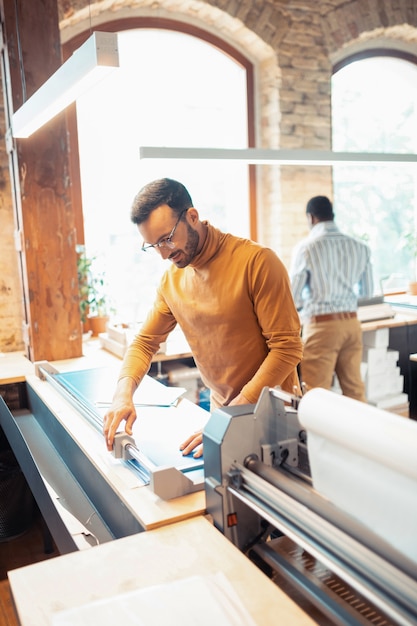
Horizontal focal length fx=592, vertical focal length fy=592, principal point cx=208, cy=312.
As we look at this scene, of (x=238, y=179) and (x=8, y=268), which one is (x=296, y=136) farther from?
(x=8, y=268)

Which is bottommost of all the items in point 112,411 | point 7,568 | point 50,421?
point 7,568

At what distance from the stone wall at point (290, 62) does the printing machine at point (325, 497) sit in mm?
3856

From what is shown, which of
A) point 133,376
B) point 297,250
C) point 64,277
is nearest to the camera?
point 133,376

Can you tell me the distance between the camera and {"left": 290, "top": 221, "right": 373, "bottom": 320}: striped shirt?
3.95 meters

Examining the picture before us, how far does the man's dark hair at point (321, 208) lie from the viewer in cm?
396

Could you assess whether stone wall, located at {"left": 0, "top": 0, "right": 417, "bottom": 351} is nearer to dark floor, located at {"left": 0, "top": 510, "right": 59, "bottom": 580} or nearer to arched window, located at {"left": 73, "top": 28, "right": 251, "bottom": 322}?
arched window, located at {"left": 73, "top": 28, "right": 251, "bottom": 322}

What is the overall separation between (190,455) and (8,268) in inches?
104

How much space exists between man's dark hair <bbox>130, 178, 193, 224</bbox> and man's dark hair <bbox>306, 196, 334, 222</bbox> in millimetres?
2059

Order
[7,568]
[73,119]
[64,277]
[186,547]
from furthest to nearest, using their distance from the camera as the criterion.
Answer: [73,119] → [64,277] → [7,568] → [186,547]

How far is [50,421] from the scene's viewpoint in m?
2.78

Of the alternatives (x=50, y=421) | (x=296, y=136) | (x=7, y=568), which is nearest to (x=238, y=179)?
(x=296, y=136)

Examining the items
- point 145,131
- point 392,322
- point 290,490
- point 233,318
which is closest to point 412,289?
point 392,322

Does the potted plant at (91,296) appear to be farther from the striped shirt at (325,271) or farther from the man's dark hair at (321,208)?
the man's dark hair at (321,208)

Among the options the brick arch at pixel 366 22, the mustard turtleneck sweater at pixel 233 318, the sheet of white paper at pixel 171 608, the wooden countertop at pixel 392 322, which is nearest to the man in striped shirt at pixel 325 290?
the wooden countertop at pixel 392 322
